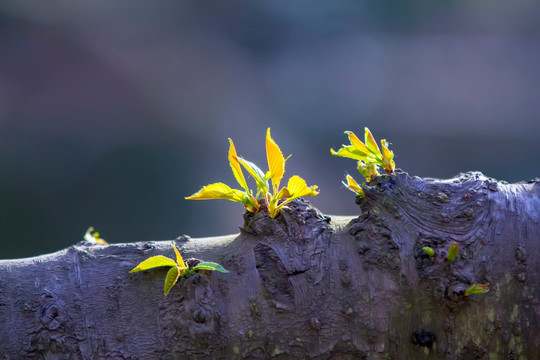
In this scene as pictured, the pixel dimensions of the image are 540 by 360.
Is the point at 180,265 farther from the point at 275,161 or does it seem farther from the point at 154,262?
the point at 275,161

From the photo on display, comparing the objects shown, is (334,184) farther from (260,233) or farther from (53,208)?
(260,233)

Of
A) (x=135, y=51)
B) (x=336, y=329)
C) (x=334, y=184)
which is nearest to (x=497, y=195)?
(x=336, y=329)

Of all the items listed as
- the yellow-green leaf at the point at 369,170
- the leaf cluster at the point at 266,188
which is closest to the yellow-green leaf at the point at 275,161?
the leaf cluster at the point at 266,188

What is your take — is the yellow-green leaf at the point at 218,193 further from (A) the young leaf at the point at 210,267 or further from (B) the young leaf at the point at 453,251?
(B) the young leaf at the point at 453,251

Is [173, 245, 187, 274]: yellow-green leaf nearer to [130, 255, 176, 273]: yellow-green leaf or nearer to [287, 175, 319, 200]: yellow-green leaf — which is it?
[130, 255, 176, 273]: yellow-green leaf

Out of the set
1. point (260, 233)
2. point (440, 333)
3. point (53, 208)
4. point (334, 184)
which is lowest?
point (440, 333)

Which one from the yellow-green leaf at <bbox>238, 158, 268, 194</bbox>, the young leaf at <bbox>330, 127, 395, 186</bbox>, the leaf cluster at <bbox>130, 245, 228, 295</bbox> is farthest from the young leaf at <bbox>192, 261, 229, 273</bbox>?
the young leaf at <bbox>330, 127, 395, 186</bbox>

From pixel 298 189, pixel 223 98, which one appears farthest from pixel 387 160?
pixel 223 98
